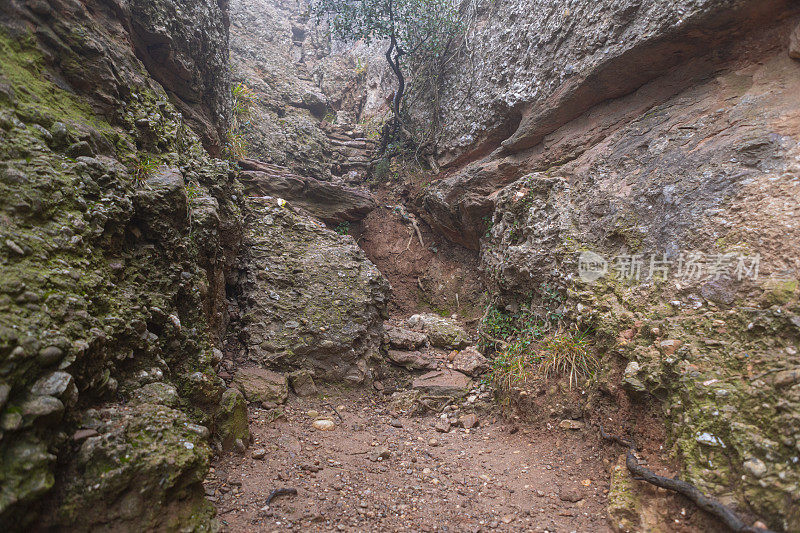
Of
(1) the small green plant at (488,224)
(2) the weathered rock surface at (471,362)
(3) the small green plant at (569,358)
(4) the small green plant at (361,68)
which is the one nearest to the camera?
(3) the small green plant at (569,358)

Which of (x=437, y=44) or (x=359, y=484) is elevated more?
(x=437, y=44)

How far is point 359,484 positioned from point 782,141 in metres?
4.63

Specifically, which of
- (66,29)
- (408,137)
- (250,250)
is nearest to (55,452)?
(66,29)

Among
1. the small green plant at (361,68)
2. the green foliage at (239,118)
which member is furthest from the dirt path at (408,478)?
the small green plant at (361,68)

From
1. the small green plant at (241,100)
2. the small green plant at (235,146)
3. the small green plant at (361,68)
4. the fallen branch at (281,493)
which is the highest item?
the small green plant at (361,68)

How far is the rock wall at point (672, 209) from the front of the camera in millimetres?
2473

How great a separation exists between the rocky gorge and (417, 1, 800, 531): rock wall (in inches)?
1.0

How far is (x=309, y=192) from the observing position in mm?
7344

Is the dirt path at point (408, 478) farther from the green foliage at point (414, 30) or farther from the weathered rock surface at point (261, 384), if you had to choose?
the green foliage at point (414, 30)

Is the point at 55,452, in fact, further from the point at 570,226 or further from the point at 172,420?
the point at 570,226

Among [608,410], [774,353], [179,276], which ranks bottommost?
[608,410]

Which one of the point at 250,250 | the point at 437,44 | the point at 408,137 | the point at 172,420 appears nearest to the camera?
the point at 172,420

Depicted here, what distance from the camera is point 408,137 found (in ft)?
31.5

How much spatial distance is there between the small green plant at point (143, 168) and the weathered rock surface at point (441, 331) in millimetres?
4530
